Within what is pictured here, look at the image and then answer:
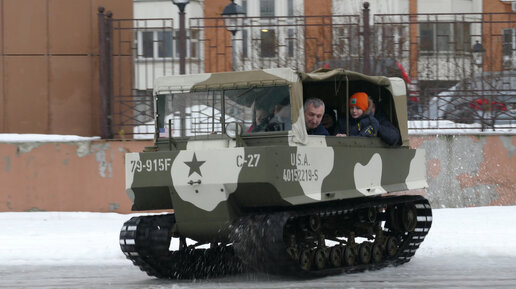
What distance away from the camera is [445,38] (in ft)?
62.1

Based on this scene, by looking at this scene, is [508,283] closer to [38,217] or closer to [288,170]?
[288,170]

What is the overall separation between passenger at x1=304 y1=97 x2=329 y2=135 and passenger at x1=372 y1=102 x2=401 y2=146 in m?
1.09

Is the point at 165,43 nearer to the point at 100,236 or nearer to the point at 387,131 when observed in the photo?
the point at 100,236

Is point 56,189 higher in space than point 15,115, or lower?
lower

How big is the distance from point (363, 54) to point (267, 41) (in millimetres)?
1632

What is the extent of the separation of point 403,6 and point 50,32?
22542 millimetres

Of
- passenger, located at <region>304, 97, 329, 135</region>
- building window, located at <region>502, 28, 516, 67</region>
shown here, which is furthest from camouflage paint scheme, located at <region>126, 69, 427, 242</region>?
building window, located at <region>502, 28, 516, 67</region>

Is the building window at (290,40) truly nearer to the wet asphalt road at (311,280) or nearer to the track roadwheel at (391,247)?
the track roadwheel at (391,247)

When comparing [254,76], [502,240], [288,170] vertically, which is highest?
[254,76]

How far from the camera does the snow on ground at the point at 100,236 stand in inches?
567

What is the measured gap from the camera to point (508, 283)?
1115 cm

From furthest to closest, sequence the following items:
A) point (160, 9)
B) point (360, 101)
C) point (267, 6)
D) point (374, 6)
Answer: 1. point (267, 6)
2. point (160, 9)
3. point (374, 6)
4. point (360, 101)

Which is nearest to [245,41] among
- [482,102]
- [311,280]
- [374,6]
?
[482,102]

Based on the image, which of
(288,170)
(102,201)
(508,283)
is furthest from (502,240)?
(102,201)
